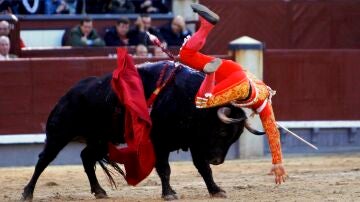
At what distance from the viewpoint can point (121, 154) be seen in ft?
29.3

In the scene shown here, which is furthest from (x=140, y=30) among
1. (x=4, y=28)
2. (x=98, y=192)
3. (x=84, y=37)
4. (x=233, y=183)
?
(x=98, y=192)

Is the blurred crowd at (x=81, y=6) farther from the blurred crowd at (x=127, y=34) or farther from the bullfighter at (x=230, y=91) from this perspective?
the bullfighter at (x=230, y=91)

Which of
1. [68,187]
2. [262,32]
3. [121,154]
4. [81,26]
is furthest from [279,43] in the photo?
[121,154]

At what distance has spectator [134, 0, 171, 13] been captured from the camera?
1578 centimetres

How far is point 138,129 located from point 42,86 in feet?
14.7

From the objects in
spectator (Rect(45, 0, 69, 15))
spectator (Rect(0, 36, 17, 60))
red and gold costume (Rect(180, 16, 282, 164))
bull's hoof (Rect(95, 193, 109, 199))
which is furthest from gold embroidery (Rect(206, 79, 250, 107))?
spectator (Rect(45, 0, 69, 15))

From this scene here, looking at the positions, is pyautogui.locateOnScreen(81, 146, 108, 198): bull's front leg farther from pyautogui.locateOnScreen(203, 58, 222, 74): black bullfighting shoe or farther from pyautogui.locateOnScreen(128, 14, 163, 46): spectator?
pyautogui.locateOnScreen(128, 14, 163, 46): spectator

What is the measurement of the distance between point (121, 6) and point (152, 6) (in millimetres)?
586

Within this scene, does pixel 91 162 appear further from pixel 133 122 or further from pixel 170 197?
pixel 170 197

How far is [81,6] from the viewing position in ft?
50.6

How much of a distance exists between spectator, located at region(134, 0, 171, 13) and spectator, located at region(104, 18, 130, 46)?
939 millimetres

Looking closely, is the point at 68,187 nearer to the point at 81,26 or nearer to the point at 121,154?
the point at 121,154

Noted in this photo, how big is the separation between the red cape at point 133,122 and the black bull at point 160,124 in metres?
0.08

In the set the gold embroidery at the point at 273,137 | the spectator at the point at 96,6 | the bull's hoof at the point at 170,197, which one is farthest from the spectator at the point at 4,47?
the gold embroidery at the point at 273,137
